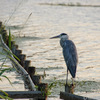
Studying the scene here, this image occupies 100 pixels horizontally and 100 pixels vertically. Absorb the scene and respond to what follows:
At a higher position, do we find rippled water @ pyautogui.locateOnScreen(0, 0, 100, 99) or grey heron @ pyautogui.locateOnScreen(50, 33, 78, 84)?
grey heron @ pyautogui.locateOnScreen(50, 33, 78, 84)

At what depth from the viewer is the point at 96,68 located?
945 cm

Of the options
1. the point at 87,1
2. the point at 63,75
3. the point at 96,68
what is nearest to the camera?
the point at 63,75

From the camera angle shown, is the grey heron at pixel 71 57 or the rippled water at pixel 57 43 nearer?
the grey heron at pixel 71 57

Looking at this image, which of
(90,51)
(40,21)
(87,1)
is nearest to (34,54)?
(90,51)

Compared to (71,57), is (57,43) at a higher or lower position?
lower

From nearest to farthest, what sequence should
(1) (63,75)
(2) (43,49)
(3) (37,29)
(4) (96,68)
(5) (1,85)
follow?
(5) (1,85) → (1) (63,75) → (4) (96,68) → (2) (43,49) → (3) (37,29)

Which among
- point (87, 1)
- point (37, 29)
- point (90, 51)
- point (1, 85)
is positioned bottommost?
point (87, 1)

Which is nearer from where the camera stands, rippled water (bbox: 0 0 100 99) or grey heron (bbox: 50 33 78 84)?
grey heron (bbox: 50 33 78 84)

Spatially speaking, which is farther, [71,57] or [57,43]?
[57,43]

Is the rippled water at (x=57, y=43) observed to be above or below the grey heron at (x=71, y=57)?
below

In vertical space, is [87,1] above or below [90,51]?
below

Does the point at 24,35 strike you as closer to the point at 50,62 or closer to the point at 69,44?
the point at 50,62

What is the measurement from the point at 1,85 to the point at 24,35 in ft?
23.7

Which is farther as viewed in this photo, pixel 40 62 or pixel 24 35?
pixel 24 35
